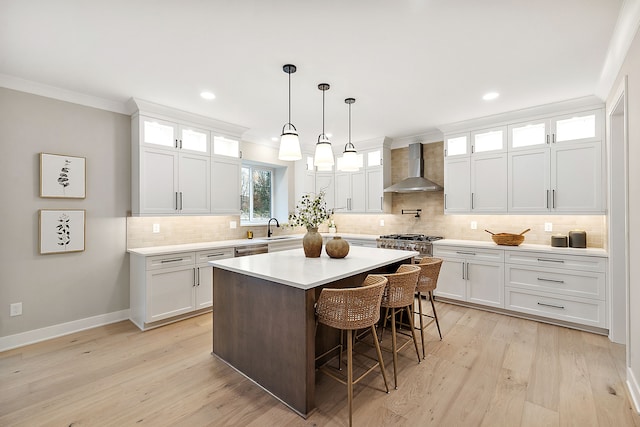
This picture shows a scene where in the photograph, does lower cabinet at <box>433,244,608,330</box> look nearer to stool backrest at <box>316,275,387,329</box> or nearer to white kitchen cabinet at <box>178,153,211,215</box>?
stool backrest at <box>316,275,387,329</box>

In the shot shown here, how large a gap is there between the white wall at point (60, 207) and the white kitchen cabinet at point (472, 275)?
13.9ft

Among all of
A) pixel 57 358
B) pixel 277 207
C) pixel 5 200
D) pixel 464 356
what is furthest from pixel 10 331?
pixel 464 356

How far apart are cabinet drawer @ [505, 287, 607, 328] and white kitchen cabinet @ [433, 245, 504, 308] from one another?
6.3 inches

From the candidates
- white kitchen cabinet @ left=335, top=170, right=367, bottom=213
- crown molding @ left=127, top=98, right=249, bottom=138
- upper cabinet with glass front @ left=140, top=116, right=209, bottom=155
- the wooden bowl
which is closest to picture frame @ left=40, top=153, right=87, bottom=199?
upper cabinet with glass front @ left=140, top=116, right=209, bottom=155

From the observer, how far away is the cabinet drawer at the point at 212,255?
3.83m

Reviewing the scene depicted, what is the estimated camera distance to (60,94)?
319 centimetres

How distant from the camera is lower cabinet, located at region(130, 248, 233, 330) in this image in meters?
3.38

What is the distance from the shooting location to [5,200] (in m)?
2.91

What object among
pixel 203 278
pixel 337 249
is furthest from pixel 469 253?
pixel 203 278

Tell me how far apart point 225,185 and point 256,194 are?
117 cm

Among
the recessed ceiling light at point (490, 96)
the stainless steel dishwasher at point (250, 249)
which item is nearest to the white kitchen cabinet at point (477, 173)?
the recessed ceiling light at point (490, 96)

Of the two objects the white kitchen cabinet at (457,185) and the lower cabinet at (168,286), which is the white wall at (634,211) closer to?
the white kitchen cabinet at (457,185)

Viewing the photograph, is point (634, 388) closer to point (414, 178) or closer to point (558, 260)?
point (558, 260)

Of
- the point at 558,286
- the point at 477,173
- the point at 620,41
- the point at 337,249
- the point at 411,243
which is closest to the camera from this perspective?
the point at 620,41
